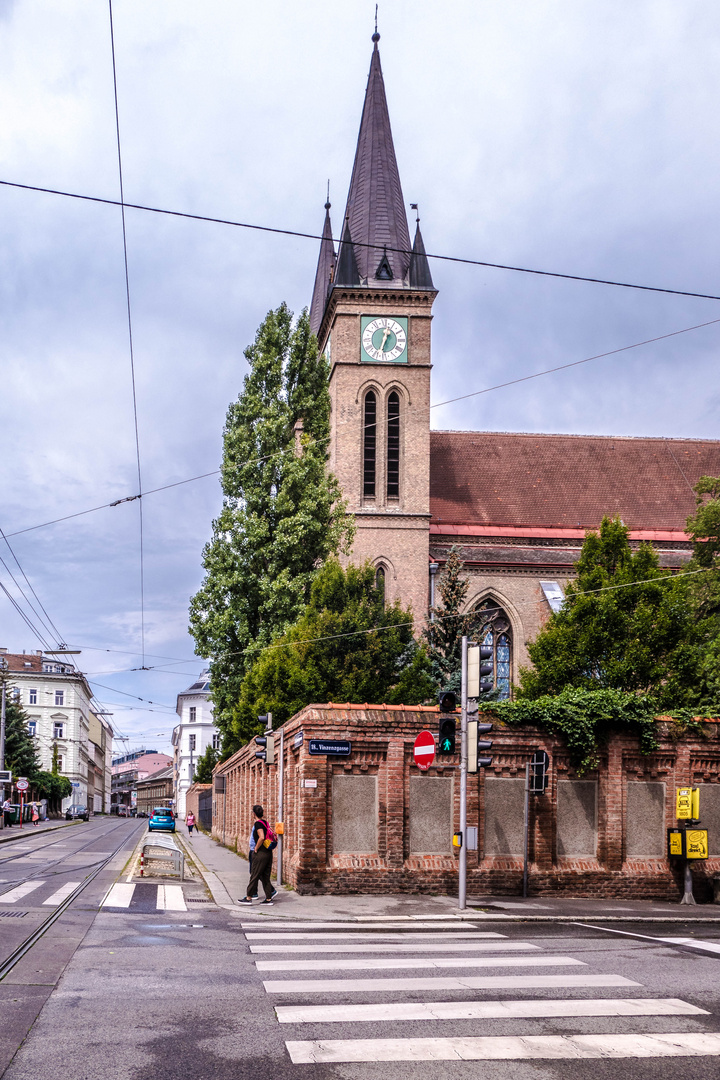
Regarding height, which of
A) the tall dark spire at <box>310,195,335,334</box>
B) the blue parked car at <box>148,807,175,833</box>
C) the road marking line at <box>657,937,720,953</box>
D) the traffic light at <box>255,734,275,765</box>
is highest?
the tall dark spire at <box>310,195,335,334</box>

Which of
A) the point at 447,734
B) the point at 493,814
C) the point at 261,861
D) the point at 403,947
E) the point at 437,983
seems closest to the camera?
the point at 437,983

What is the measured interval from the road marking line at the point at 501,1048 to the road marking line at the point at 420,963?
2.84 meters

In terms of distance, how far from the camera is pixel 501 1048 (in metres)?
6.65

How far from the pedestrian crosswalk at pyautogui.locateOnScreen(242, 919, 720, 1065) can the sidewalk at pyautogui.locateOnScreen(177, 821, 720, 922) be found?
2813mm

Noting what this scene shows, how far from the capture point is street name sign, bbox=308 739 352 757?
56.2ft

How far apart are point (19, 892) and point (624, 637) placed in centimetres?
1836

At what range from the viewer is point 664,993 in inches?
341

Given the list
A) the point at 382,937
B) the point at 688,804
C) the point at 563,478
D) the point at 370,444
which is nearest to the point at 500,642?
the point at 563,478

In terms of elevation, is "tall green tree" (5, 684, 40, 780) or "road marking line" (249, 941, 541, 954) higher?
"road marking line" (249, 941, 541, 954)

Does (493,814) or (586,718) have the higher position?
(586,718)

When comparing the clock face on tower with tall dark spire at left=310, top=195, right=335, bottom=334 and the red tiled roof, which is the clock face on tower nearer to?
the red tiled roof

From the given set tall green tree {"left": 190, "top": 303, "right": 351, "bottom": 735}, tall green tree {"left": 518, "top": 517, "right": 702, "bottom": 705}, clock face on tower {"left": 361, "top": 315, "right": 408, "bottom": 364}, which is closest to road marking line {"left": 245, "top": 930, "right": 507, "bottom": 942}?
tall green tree {"left": 518, "top": 517, "right": 702, "bottom": 705}

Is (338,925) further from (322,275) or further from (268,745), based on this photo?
(322,275)

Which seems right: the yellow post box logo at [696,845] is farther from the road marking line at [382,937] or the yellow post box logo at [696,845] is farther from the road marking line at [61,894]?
the road marking line at [61,894]
